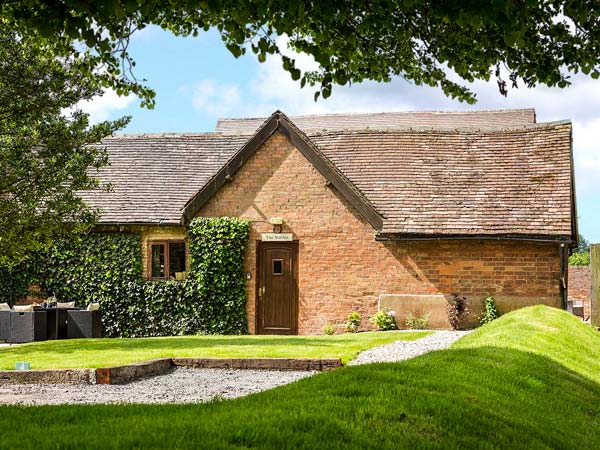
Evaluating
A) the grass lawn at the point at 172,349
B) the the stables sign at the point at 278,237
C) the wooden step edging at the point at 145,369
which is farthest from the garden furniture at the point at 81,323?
the wooden step edging at the point at 145,369

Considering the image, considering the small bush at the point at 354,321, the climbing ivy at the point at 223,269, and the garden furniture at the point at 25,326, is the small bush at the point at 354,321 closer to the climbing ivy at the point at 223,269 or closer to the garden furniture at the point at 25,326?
the climbing ivy at the point at 223,269

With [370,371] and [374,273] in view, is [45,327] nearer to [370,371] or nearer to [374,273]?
[374,273]

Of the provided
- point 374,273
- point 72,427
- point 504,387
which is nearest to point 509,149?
point 374,273

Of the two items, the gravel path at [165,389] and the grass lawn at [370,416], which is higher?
the grass lawn at [370,416]

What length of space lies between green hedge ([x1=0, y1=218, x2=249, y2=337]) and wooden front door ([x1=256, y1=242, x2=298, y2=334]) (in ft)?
1.83

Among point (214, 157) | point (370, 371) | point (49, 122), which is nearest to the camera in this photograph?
point (370, 371)

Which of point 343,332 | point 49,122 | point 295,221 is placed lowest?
point 343,332

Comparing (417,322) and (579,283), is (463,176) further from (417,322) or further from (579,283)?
(579,283)

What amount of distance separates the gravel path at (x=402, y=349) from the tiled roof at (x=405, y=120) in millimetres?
21580

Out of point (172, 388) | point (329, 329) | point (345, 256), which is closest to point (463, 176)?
point (345, 256)

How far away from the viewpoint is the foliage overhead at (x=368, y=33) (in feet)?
28.5

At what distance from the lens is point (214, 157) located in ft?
94.0

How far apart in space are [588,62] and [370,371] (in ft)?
18.7

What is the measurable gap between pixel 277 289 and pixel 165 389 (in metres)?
12.9
